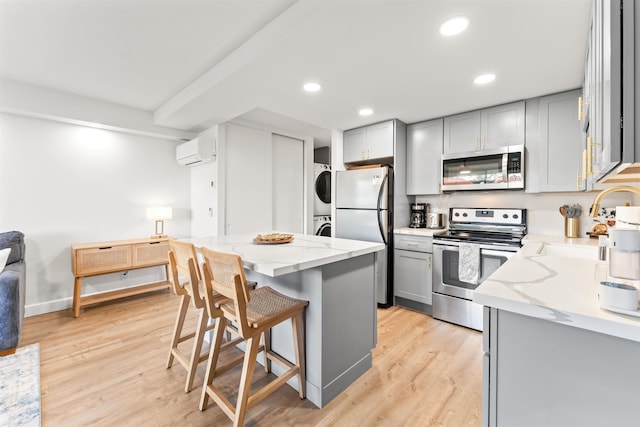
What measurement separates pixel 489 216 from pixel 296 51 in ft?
8.44

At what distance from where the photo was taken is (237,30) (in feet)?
6.27

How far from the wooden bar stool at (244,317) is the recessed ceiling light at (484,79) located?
217 centimetres

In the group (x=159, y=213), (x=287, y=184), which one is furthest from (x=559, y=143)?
(x=159, y=213)

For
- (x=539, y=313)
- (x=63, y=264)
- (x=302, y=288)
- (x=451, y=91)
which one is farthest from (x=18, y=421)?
(x=451, y=91)

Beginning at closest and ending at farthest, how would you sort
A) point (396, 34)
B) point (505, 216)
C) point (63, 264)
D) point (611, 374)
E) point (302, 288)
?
point (611, 374)
point (396, 34)
point (302, 288)
point (505, 216)
point (63, 264)

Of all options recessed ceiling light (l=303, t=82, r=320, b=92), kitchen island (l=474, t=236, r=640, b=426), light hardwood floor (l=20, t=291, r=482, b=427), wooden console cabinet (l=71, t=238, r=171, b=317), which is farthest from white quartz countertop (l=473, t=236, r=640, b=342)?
wooden console cabinet (l=71, t=238, r=171, b=317)

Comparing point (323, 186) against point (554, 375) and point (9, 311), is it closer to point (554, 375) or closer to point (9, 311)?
point (9, 311)

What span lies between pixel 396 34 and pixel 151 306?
11.9ft

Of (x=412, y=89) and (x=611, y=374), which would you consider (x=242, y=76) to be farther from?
(x=611, y=374)

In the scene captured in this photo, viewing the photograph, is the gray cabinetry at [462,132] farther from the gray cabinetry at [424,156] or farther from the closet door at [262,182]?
the closet door at [262,182]

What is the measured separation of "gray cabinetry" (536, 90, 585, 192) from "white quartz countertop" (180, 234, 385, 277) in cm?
190

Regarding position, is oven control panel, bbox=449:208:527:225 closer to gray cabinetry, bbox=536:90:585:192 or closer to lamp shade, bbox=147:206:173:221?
gray cabinetry, bbox=536:90:585:192

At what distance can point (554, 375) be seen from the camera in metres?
0.83

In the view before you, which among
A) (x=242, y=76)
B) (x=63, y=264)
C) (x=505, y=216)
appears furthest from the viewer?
(x=63, y=264)
